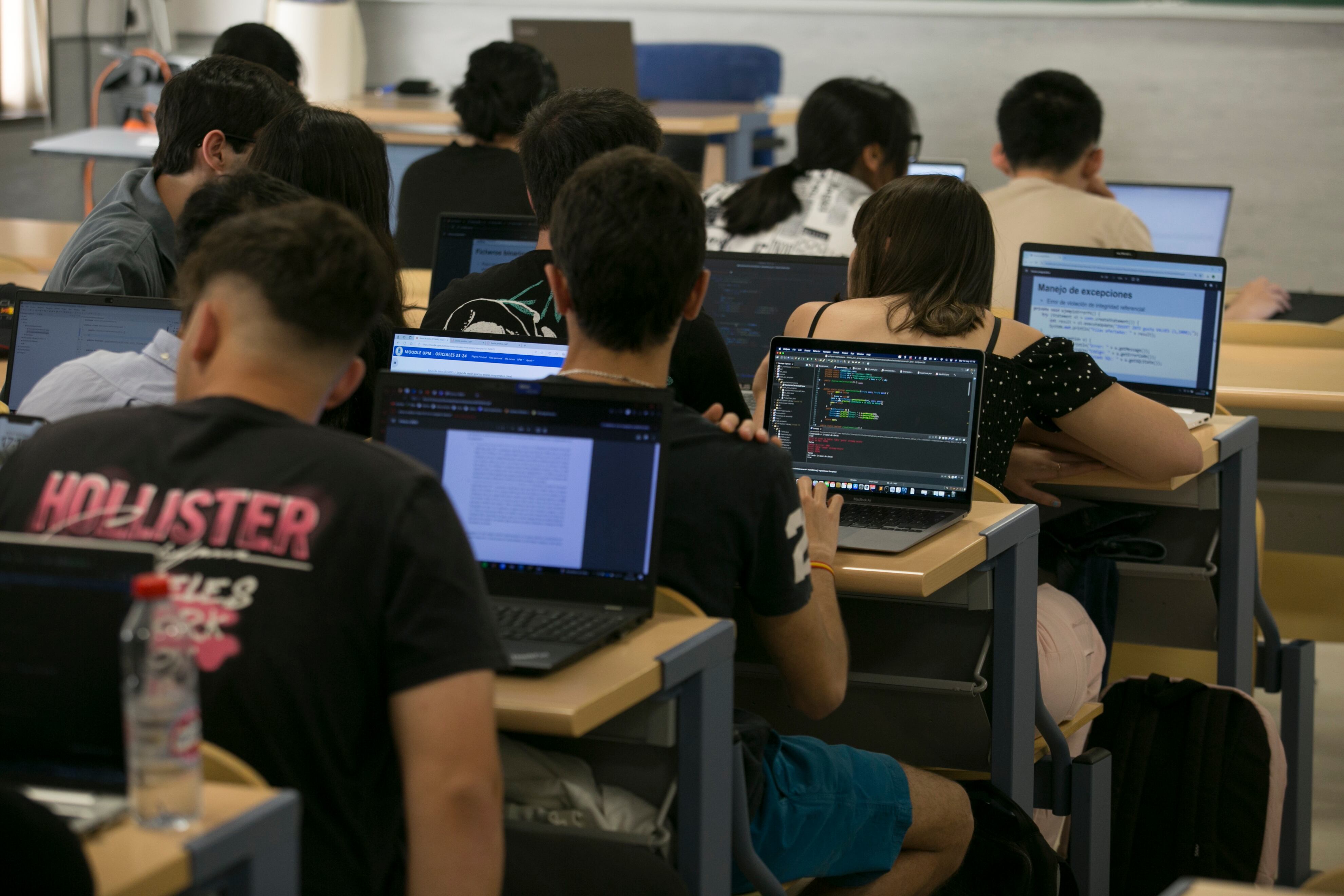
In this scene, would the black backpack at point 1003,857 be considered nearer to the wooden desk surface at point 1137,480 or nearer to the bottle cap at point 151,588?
the wooden desk surface at point 1137,480

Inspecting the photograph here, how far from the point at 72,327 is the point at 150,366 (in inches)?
24.4

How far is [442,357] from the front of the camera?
208 centimetres

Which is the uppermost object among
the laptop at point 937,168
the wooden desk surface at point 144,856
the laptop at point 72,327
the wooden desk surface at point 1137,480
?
the laptop at point 937,168

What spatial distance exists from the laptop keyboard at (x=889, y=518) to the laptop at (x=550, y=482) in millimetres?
560

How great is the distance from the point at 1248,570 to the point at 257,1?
7.15m

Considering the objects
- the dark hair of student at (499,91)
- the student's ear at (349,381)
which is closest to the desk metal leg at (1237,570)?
the student's ear at (349,381)

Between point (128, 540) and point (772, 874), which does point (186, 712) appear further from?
point (772, 874)

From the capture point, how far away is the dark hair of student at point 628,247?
168 centimetres

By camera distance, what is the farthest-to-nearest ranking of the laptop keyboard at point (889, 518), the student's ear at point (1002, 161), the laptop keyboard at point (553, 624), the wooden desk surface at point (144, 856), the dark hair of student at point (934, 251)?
the student's ear at point (1002, 161)
the dark hair of student at point (934, 251)
the laptop keyboard at point (889, 518)
the laptop keyboard at point (553, 624)
the wooden desk surface at point (144, 856)

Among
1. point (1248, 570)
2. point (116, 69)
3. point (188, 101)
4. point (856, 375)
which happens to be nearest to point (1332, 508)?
point (1248, 570)

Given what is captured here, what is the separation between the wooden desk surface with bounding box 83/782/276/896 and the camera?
38.5 inches

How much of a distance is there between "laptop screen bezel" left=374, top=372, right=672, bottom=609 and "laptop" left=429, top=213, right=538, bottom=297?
1.51 meters

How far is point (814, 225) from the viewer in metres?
3.73

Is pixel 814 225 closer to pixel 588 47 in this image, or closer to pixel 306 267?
pixel 306 267
